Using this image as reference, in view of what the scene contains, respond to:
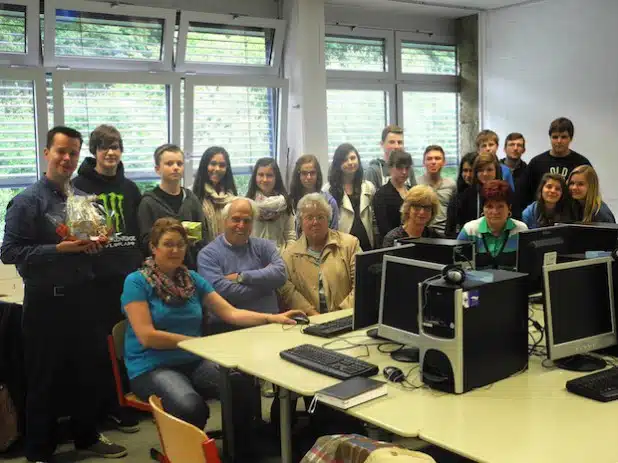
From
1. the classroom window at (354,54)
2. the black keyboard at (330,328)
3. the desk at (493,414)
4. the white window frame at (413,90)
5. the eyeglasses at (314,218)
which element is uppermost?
the classroom window at (354,54)

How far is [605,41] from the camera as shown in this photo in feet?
21.1

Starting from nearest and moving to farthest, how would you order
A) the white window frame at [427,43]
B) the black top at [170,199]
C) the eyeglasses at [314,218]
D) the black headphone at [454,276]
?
the black headphone at [454,276] < the eyeglasses at [314,218] < the black top at [170,199] < the white window frame at [427,43]

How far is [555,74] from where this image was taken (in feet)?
22.7

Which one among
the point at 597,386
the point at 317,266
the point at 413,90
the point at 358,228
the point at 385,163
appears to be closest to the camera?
the point at 597,386

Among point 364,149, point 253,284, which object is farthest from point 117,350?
point 364,149

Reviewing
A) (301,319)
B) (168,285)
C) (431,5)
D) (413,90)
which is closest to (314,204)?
(301,319)

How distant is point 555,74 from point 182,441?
6.08 m

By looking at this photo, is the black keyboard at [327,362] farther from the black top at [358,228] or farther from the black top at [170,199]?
the black top at [358,228]

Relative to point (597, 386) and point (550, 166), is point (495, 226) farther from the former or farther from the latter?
point (550, 166)

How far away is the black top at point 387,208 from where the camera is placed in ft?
15.7

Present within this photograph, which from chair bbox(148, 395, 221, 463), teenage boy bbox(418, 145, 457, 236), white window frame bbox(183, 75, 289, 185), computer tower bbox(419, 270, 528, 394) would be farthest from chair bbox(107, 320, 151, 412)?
teenage boy bbox(418, 145, 457, 236)

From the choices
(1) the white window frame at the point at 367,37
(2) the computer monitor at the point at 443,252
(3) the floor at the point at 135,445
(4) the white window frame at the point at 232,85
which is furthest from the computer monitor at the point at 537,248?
(1) the white window frame at the point at 367,37

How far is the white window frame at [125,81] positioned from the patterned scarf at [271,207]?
Result: 155 centimetres

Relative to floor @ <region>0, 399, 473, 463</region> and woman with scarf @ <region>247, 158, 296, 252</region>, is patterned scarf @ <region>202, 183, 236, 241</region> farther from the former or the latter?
floor @ <region>0, 399, 473, 463</region>
